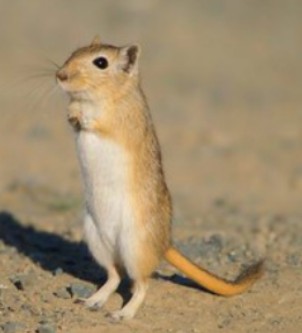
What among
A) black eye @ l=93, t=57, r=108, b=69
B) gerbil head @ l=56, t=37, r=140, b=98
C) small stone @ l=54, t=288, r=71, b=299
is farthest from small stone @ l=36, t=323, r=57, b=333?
black eye @ l=93, t=57, r=108, b=69

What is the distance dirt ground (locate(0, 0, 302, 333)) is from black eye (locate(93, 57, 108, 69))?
0.34 m

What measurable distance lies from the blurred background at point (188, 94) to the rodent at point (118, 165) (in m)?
0.27

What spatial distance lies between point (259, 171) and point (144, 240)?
5.79 m

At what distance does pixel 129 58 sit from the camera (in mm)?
7188

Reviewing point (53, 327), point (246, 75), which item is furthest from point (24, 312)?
point (246, 75)

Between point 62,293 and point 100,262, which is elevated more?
point 100,262

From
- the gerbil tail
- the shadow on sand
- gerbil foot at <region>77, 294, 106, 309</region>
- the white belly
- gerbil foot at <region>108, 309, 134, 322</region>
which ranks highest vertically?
the white belly

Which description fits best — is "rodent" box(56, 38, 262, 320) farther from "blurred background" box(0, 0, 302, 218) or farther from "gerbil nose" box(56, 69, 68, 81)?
"blurred background" box(0, 0, 302, 218)

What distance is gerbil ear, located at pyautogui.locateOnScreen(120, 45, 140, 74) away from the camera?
7.17 metres

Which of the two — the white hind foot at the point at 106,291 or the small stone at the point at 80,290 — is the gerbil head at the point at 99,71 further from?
the small stone at the point at 80,290

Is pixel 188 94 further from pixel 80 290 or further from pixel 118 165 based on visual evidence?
pixel 118 165

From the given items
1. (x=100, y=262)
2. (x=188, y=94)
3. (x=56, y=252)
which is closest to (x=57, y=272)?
(x=100, y=262)

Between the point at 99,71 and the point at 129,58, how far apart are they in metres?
0.22

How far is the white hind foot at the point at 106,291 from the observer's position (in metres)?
7.11
